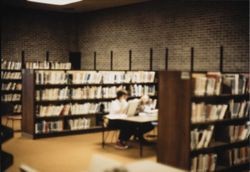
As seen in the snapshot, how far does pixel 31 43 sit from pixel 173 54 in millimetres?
5906

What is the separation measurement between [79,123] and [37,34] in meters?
6.07

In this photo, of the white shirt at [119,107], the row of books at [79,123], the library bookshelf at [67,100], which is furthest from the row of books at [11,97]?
the white shirt at [119,107]

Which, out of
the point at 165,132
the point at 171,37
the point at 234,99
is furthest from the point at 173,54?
the point at 165,132

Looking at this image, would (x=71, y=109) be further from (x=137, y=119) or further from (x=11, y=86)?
(x=11, y=86)

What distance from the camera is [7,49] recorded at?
13.4 m

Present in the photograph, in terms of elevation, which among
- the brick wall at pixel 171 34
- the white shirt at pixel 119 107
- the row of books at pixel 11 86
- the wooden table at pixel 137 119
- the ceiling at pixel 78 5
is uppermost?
the ceiling at pixel 78 5

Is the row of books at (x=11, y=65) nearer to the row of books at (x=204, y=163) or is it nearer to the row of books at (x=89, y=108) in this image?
the row of books at (x=89, y=108)

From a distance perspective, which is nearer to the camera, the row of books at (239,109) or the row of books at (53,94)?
the row of books at (239,109)

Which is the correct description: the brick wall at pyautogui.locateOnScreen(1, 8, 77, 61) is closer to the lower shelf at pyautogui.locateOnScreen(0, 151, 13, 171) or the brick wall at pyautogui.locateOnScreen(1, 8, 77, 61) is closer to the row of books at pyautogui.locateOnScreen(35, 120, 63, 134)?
the row of books at pyautogui.locateOnScreen(35, 120, 63, 134)

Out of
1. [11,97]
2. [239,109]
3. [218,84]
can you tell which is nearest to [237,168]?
[239,109]

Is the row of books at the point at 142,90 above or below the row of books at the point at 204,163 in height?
above

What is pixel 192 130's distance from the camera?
554 cm

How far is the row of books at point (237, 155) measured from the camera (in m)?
6.11

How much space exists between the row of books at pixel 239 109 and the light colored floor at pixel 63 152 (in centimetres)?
176
